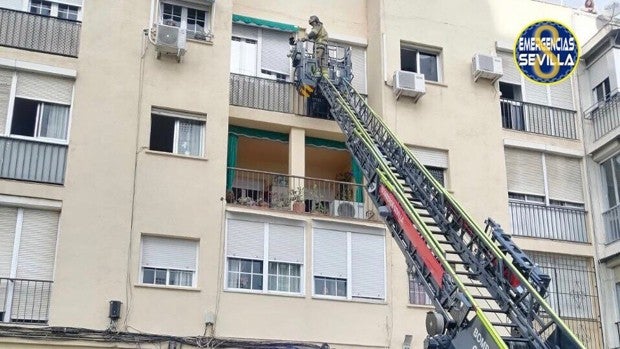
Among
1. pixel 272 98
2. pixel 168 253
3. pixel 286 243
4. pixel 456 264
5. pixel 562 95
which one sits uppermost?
pixel 562 95

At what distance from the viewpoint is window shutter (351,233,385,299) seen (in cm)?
1838

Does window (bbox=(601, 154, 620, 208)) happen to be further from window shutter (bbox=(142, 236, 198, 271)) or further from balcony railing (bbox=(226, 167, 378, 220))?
window shutter (bbox=(142, 236, 198, 271))

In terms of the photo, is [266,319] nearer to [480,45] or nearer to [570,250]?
[570,250]

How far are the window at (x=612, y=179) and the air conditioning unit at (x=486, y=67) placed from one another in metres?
3.88

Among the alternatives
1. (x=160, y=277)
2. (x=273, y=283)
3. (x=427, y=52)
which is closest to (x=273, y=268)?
(x=273, y=283)

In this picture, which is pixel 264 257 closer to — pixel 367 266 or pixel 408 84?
pixel 367 266

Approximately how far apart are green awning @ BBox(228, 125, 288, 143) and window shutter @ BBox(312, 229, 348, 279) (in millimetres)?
3026

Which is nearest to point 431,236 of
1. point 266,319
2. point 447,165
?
point 266,319

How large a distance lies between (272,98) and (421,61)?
14.6 ft

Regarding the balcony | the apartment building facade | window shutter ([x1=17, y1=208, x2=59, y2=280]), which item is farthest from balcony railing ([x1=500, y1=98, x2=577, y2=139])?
window shutter ([x1=17, y1=208, x2=59, y2=280])

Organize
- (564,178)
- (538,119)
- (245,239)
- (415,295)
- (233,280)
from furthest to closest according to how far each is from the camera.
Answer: (538,119) < (564,178) < (415,295) < (245,239) < (233,280)

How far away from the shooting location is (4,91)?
1731cm

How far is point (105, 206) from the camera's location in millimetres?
16984

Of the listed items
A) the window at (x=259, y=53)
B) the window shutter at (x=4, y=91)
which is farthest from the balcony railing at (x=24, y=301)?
the window at (x=259, y=53)
